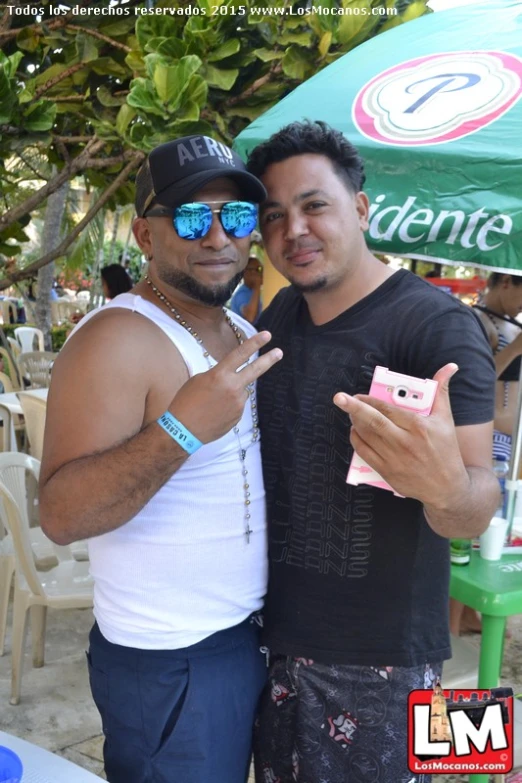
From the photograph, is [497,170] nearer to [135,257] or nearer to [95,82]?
[95,82]

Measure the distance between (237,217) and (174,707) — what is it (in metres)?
1.12

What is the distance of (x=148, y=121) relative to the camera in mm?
2502

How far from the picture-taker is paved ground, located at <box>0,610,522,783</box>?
10.4 ft

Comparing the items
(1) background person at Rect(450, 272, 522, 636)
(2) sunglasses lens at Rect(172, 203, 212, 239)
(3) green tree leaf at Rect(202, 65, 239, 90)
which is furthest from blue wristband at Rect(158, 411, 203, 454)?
(1) background person at Rect(450, 272, 522, 636)

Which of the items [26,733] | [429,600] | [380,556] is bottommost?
[26,733]

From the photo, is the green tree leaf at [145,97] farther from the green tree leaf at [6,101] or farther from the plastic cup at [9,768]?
the plastic cup at [9,768]

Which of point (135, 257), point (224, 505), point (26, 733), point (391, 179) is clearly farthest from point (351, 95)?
point (135, 257)

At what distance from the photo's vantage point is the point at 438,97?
2.62 m

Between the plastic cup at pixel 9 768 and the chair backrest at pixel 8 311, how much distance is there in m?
17.3

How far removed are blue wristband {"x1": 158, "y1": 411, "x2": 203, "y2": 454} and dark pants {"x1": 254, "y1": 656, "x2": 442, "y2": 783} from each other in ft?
2.03

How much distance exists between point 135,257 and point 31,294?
8.29 m

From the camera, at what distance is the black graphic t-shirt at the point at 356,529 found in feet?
5.37

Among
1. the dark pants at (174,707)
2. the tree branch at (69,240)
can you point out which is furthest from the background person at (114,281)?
the dark pants at (174,707)

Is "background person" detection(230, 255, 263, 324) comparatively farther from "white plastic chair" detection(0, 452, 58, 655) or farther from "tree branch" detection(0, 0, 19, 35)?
"tree branch" detection(0, 0, 19, 35)
